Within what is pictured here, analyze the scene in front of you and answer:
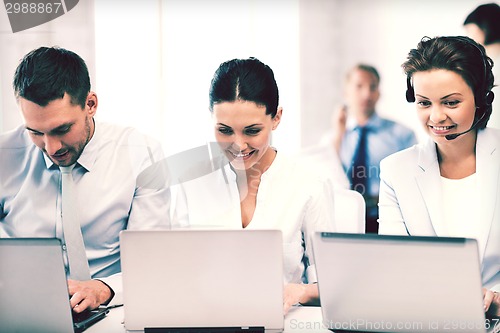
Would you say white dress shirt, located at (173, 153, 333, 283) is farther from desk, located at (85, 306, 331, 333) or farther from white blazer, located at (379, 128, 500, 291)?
desk, located at (85, 306, 331, 333)

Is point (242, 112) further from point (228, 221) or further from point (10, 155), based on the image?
point (10, 155)

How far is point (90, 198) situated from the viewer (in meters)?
2.59

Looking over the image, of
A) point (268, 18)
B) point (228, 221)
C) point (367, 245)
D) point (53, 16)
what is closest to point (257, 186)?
point (228, 221)

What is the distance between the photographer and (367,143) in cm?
292

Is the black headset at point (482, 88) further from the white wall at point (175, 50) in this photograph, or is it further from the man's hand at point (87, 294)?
the man's hand at point (87, 294)

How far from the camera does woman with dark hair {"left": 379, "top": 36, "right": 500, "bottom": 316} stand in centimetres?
245

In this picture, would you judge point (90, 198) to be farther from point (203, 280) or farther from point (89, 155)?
point (203, 280)

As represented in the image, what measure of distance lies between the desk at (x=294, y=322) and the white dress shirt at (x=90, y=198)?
1.95 feet

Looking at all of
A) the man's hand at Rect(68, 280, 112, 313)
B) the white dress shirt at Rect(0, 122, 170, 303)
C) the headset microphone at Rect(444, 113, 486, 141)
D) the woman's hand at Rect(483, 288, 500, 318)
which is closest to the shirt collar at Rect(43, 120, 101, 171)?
the white dress shirt at Rect(0, 122, 170, 303)

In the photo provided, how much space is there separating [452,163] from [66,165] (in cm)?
164

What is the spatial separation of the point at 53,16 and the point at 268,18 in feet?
3.56

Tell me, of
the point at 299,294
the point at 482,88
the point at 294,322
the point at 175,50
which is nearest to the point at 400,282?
the point at 294,322

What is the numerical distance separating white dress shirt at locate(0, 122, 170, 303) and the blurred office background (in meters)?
0.32

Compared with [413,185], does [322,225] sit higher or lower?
lower
